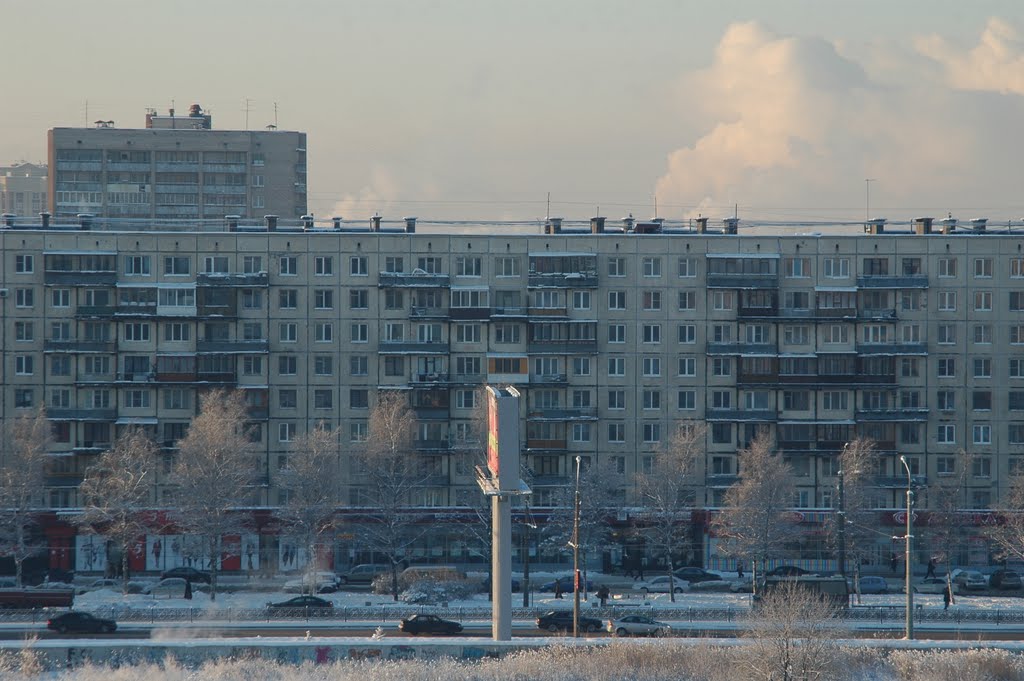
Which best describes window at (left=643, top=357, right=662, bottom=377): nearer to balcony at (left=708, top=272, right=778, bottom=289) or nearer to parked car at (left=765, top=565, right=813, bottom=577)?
balcony at (left=708, top=272, right=778, bottom=289)

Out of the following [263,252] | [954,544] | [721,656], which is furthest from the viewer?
[263,252]

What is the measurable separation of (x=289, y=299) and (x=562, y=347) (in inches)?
554

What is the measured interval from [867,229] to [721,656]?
35206mm

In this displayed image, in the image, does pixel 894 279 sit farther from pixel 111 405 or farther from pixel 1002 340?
pixel 111 405

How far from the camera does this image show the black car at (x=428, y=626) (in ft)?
171

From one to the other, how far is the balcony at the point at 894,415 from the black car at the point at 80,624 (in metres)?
38.0

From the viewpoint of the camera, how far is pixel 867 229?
2926 inches

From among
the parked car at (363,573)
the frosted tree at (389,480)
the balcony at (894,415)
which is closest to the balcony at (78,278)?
the frosted tree at (389,480)

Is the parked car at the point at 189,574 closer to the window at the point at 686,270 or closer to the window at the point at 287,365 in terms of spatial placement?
the window at the point at 287,365

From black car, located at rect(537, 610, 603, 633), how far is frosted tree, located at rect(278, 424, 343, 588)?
48.2 feet

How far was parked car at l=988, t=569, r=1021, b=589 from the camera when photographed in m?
64.2

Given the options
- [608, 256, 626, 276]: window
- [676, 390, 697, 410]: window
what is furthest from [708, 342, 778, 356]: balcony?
[608, 256, 626, 276]: window

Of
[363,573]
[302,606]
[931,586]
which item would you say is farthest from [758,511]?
[302,606]

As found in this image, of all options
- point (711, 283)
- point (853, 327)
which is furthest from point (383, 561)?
point (853, 327)
